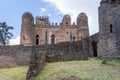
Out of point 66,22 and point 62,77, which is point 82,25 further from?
point 62,77

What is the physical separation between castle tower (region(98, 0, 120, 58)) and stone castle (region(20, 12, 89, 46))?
630 inches

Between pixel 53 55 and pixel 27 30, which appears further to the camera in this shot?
pixel 27 30

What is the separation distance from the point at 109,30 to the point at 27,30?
1854 centimetres

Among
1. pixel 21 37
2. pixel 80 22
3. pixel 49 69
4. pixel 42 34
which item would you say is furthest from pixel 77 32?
pixel 49 69

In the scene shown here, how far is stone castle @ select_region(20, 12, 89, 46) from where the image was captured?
144 feet

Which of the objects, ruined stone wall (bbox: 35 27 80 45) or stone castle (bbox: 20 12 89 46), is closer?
stone castle (bbox: 20 12 89 46)

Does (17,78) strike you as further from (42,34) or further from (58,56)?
(42,34)

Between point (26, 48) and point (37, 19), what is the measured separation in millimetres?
15784

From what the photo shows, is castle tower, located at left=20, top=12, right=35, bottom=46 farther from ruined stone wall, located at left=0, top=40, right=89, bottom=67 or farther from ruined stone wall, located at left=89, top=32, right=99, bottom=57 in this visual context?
ruined stone wall, located at left=89, top=32, right=99, bottom=57

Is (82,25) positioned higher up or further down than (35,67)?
higher up

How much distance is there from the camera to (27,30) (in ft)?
143

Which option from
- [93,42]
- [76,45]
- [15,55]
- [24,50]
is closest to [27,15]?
[24,50]

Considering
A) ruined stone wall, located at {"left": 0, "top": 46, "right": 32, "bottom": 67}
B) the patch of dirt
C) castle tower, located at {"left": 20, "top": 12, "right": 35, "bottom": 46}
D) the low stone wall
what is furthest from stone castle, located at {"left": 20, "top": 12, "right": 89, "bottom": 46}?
the patch of dirt

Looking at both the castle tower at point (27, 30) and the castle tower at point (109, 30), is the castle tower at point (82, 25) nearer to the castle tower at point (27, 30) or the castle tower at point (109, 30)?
the castle tower at point (27, 30)
